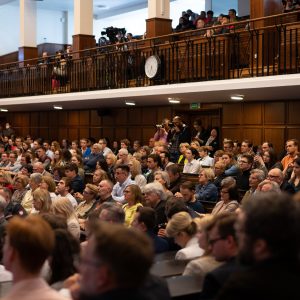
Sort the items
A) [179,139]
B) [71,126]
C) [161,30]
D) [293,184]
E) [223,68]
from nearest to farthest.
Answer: [293,184], [223,68], [179,139], [161,30], [71,126]

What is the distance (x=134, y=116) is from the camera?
1540cm

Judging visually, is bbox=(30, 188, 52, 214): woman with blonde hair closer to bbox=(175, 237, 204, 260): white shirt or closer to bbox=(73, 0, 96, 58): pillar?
bbox=(175, 237, 204, 260): white shirt

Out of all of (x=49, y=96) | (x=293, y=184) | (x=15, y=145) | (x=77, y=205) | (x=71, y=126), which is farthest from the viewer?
(x=71, y=126)

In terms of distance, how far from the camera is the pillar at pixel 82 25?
49.4ft

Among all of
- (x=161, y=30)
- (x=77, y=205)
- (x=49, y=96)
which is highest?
(x=161, y=30)

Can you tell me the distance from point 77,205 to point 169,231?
3393 mm

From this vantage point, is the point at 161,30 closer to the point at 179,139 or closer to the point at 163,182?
the point at 179,139

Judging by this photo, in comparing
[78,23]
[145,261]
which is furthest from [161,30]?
[145,261]

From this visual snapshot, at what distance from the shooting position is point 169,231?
14.1ft

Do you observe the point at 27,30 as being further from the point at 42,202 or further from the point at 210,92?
the point at 42,202

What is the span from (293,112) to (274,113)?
18.6 inches

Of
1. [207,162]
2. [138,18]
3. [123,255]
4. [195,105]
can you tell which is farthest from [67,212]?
[138,18]

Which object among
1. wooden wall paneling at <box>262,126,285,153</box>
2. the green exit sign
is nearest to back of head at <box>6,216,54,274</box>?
wooden wall paneling at <box>262,126,285,153</box>

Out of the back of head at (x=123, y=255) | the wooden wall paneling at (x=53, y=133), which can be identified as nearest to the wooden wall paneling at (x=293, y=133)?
the wooden wall paneling at (x=53, y=133)
